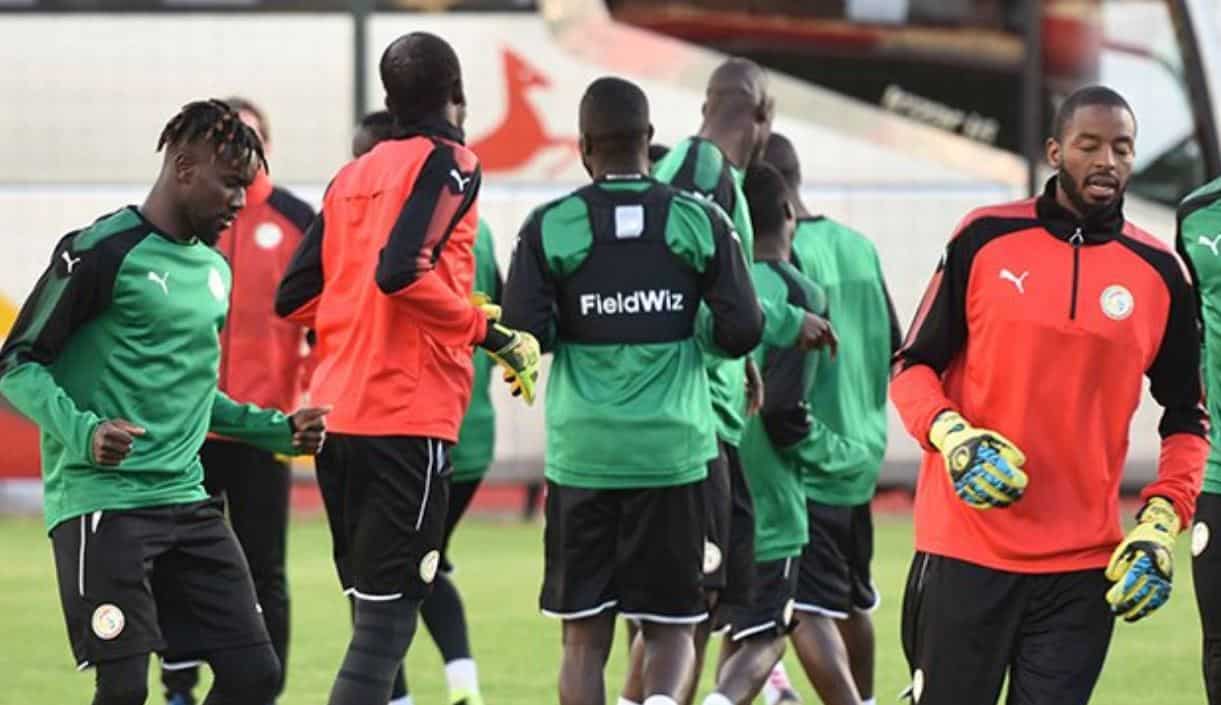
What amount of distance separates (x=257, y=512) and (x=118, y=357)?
8.11 feet

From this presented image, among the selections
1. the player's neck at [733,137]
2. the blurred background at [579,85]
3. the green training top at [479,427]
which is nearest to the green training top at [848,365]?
the player's neck at [733,137]

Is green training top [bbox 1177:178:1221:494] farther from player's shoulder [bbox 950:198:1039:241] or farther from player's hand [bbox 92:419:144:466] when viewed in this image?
player's hand [bbox 92:419:144:466]

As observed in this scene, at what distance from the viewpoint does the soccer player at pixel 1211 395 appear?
765cm

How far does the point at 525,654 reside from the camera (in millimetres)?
12219

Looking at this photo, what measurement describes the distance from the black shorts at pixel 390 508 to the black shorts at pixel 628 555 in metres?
0.44

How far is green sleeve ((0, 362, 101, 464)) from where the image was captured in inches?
277

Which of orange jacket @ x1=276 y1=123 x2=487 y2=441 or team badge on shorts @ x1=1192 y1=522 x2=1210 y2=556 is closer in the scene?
team badge on shorts @ x1=1192 y1=522 x2=1210 y2=556

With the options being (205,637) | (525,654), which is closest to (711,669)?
(525,654)

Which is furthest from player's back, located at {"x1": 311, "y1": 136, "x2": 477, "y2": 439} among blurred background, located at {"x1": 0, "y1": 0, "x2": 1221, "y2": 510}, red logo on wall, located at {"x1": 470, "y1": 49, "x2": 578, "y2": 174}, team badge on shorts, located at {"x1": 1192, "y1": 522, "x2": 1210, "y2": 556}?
red logo on wall, located at {"x1": 470, "y1": 49, "x2": 578, "y2": 174}

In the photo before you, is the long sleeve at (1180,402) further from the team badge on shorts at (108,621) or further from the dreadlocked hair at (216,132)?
the team badge on shorts at (108,621)

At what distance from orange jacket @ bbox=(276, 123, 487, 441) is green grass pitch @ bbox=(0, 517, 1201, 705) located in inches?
100

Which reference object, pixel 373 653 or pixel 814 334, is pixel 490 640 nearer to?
pixel 373 653

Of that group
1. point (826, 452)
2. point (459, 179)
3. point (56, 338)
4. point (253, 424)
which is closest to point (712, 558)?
point (826, 452)

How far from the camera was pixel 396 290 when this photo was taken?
26.1ft
